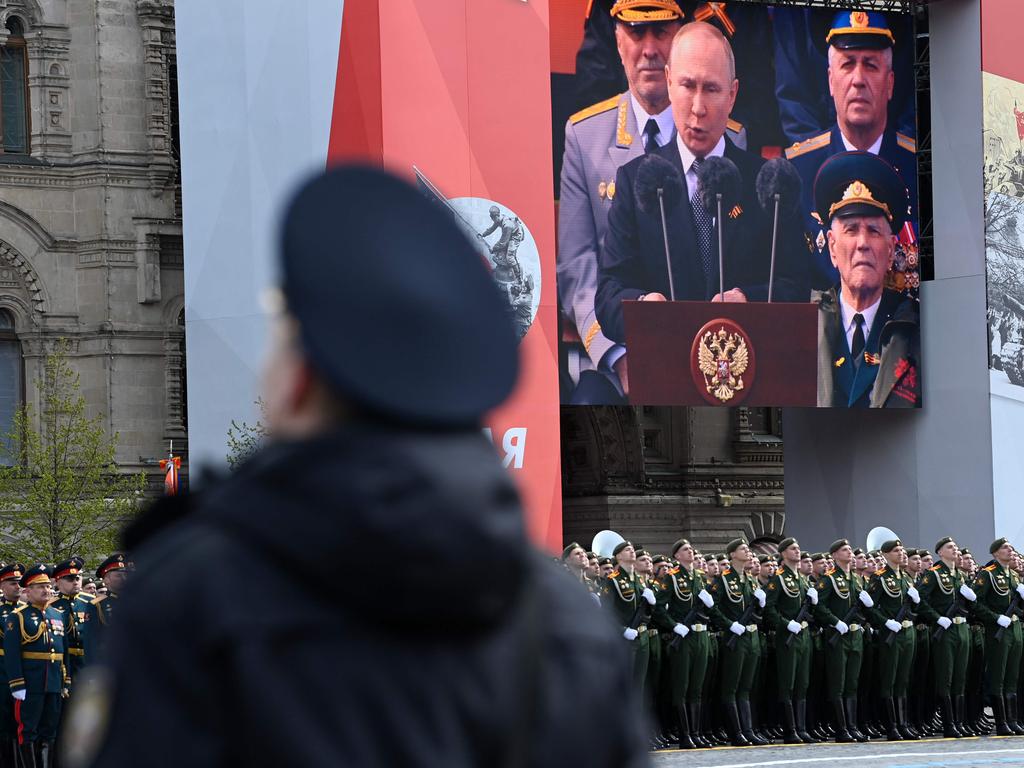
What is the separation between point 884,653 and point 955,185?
1112 cm

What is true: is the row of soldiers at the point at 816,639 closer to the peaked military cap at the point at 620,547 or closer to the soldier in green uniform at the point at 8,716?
the peaked military cap at the point at 620,547

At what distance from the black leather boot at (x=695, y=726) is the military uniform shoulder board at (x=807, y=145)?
37.1ft

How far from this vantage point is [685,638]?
17.2 metres

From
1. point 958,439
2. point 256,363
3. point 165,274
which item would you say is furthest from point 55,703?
point 165,274

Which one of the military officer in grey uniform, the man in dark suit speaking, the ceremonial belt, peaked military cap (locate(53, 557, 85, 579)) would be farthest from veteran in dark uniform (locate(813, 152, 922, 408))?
the ceremonial belt

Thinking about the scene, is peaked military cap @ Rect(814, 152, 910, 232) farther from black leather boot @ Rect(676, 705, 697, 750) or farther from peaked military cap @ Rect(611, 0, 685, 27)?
black leather boot @ Rect(676, 705, 697, 750)

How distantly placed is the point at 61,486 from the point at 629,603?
14.5 metres

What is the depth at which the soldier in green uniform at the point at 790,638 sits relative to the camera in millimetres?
17641

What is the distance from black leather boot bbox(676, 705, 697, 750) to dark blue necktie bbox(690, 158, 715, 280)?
386 inches

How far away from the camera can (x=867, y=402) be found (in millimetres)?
27266

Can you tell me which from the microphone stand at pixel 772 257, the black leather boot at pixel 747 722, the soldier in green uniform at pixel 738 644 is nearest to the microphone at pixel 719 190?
the microphone stand at pixel 772 257

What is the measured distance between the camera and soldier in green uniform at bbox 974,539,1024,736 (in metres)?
18.6

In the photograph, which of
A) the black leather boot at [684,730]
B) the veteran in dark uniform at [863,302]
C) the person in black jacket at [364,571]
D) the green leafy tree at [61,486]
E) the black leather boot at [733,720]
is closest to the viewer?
the person in black jacket at [364,571]

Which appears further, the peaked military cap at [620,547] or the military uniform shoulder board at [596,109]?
the military uniform shoulder board at [596,109]
